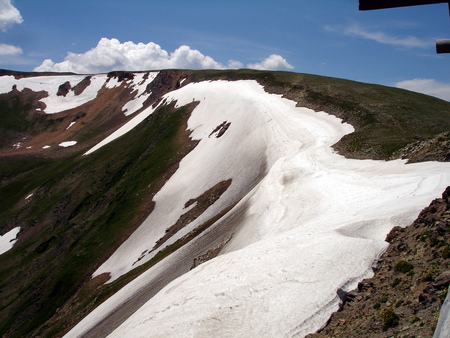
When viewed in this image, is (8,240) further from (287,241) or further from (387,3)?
(387,3)

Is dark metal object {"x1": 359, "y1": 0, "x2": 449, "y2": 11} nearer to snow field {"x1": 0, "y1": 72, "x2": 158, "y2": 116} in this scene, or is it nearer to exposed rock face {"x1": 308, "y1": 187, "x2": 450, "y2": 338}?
exposed rock face {"x1": 308, "y1": 187, "x2": 450, "y2": 338}

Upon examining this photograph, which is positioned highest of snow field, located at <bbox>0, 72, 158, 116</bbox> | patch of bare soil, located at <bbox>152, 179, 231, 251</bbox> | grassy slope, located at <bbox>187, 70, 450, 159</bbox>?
snow field, located at <bbox>0, 72, 158, 116</bbox>

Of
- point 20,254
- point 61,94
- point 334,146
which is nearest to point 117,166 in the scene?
point 20,254

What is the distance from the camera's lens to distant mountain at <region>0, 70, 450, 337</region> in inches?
500

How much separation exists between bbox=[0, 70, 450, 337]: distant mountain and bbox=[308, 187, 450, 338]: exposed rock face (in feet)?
2.44

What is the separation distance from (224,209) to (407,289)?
2790 centimetres

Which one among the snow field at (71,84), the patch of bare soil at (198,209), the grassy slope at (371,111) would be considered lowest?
the patch of bare soil at (198,209)

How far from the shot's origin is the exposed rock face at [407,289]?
7684mm

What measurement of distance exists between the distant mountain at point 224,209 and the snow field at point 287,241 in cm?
8

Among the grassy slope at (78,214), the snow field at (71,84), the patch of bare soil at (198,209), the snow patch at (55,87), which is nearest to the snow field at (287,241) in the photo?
the patch of bare soil at (198,209)

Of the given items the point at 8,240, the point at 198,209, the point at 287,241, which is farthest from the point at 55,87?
the point at 287,241

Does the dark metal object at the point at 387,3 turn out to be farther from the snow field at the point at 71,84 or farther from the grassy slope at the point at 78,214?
the snow field at the point at 71,84

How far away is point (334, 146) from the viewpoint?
34.2 m

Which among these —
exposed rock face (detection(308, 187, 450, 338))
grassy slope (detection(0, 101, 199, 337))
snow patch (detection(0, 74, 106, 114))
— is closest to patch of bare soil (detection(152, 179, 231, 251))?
grassy slope (detection(0, 101, 199, 337))
